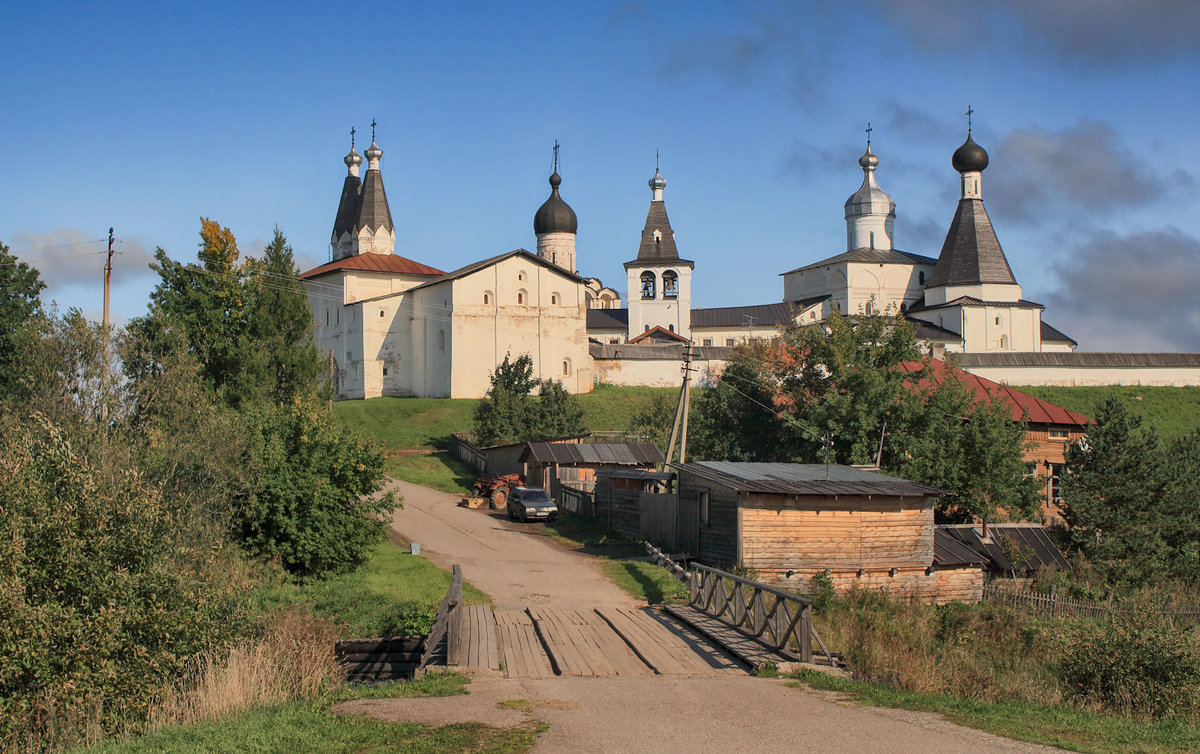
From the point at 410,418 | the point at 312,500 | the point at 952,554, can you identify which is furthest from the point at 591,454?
the point at 410,418

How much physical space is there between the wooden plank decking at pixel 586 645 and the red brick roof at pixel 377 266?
5132 centimetres

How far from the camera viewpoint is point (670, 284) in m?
78.6

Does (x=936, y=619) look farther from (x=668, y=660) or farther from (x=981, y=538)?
(x=668, y=660)

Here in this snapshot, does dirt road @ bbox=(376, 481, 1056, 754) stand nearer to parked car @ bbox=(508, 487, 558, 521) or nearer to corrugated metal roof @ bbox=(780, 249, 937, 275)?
parked car @ bbox=(508, 487, 558, 521)

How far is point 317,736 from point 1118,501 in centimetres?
2592

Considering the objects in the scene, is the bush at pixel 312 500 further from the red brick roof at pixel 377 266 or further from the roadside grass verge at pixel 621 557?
the red brick roof at pixel 377 266

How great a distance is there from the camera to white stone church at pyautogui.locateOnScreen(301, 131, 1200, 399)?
60125 mm

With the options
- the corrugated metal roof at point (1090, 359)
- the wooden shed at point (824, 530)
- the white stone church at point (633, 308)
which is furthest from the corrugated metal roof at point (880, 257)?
the wooden shed at point (824, 530)

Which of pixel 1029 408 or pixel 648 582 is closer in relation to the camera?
pixel 648 582

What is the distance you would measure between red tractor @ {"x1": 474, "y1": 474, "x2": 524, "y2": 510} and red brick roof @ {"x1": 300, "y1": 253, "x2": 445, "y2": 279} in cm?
3221

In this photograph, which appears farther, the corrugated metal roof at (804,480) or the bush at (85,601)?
the corrugated metal roof at (804,480)

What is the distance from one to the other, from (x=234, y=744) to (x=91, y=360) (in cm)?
A: 1848

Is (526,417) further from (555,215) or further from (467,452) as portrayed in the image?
(555,215)

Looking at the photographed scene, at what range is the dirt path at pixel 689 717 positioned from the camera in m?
9.35
